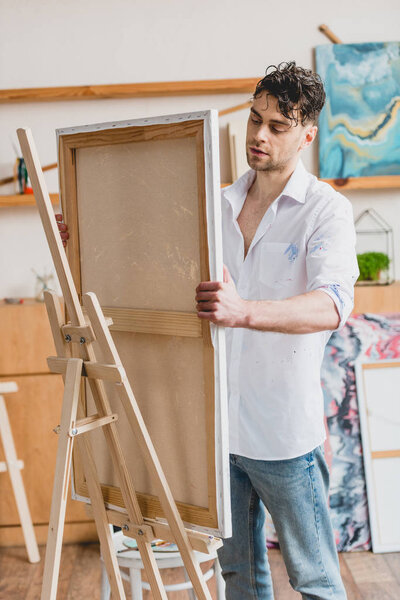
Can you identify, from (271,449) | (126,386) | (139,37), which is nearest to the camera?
(126,386)

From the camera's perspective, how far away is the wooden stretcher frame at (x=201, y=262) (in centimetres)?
142

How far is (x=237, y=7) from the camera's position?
3141 millimetres

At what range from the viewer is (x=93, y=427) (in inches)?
61.5

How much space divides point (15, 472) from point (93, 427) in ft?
4.95

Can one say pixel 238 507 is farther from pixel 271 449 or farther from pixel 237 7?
pixel 237 7

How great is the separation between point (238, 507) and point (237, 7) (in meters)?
2.21

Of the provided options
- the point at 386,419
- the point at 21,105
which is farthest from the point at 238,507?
the point at 21,105

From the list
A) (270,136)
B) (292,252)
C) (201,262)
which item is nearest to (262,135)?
(270,136)

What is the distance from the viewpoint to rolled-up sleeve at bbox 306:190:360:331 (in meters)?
1.57

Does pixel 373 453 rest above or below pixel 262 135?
below

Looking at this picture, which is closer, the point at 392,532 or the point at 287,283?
the point at 287,283

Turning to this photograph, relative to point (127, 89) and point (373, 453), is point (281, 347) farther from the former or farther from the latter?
point (127, 89)

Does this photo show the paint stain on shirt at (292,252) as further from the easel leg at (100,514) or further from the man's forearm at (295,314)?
the easel leg at (100,514)

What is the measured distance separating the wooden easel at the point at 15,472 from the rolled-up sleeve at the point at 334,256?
1661mm
